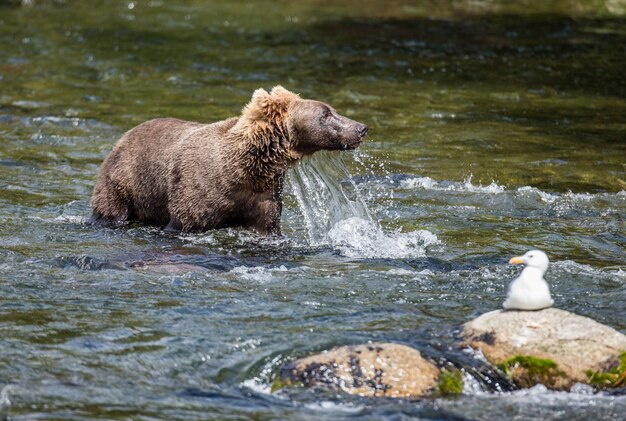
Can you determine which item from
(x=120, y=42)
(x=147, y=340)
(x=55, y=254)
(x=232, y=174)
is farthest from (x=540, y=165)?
(x=120, y=42)

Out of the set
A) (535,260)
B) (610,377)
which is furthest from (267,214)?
(610,377)

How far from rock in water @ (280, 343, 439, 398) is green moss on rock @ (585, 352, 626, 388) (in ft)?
3.31

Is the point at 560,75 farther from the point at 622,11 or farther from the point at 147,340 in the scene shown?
the point at 147,340

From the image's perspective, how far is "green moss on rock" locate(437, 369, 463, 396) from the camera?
6.80 metres

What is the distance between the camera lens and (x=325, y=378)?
679 centimetres

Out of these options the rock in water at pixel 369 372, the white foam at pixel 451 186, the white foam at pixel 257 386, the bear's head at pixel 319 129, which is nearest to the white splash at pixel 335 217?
the bear's head at pixel 319 129

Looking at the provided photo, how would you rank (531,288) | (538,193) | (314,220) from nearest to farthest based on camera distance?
(531,288), (314,220), (538,193)

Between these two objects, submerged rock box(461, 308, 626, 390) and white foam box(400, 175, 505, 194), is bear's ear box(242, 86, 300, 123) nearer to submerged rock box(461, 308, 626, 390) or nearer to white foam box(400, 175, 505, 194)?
white foam box(400, 175, 505, 194)

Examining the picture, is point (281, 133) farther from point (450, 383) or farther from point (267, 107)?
point (450, 383)

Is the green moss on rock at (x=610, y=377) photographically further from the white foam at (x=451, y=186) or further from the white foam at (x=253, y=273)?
the white foam at (x=451, y=186)

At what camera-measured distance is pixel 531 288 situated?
722 cm

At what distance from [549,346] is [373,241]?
3569mm

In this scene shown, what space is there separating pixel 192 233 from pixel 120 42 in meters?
12.7

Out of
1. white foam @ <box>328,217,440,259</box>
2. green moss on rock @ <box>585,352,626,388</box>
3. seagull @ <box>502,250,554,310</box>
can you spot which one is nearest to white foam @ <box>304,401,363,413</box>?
seagull @ <box>502,250,554,310</box>
